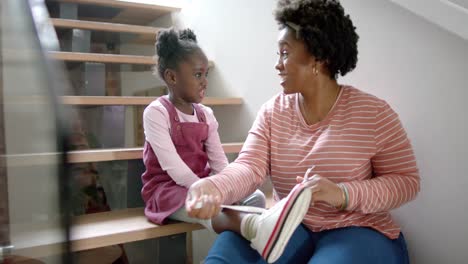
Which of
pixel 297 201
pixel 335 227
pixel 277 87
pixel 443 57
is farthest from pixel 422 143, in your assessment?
pixel 277 87

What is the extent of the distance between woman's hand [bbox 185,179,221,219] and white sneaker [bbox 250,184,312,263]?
141 mm

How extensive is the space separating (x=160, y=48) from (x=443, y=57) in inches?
38.6

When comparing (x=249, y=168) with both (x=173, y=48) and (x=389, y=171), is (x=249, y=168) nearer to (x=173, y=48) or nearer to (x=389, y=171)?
(x=389, y=171)

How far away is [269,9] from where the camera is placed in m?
2.02

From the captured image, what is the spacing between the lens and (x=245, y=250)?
1.13m

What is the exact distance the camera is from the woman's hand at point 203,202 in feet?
3.52

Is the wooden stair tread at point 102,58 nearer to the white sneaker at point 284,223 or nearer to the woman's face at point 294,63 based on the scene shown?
the woman's face at point 294,63

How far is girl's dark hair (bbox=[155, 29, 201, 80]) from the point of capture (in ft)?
5.55

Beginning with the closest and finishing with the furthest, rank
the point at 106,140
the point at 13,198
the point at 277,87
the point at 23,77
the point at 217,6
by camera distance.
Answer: the point at 23,77 → the point at 13,198 → the point at 277,87 → the point at 106,140 → the point at 217,6

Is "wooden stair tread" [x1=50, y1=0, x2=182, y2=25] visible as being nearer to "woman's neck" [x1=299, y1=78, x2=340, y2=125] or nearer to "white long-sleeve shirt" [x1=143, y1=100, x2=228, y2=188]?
"white long-sleeve shirt" [x1=143, y1=100, x2=228, y2=188]

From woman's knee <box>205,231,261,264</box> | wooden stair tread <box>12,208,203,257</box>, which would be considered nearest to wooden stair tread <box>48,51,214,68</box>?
wooden stair tread <box>12,208,203,257</box>

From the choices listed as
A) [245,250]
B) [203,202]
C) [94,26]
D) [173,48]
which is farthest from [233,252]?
[94,26]

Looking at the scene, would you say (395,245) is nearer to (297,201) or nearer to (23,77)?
(297,201)

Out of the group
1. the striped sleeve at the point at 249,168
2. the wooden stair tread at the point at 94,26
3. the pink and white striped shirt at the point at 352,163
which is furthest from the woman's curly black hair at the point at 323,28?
the wooden stair tread at the point at 94,26
